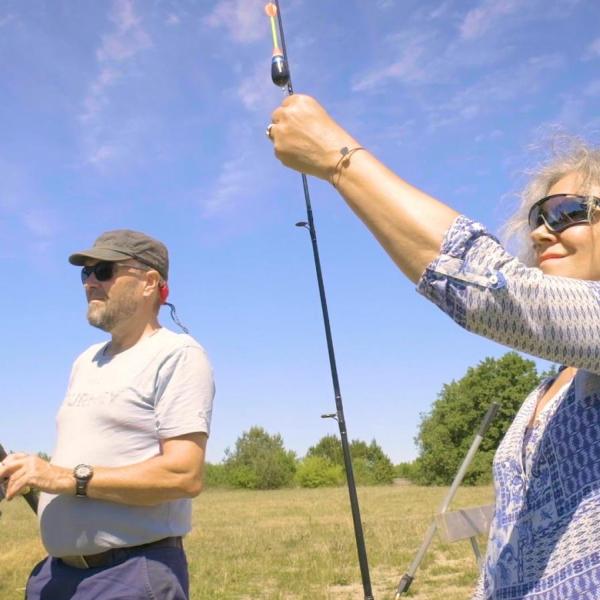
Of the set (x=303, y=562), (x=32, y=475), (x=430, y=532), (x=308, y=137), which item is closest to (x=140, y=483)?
(x=32, y=475)

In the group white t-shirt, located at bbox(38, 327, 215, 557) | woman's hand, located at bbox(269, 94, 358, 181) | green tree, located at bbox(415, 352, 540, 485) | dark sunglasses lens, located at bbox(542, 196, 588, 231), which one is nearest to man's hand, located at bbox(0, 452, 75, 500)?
white t-shirt, located at bbox(38, 327, 215, 557)

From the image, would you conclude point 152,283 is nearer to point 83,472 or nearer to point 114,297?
point 114,297

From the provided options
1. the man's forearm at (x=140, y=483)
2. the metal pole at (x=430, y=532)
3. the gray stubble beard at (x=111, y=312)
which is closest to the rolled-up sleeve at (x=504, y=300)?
the man's forearm at (x=140, y=483)

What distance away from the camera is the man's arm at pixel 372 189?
3.23 feet

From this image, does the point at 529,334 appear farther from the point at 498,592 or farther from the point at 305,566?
the point at 305,566

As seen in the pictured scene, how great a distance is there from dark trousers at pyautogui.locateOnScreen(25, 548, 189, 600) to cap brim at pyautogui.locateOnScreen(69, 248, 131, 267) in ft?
3.76

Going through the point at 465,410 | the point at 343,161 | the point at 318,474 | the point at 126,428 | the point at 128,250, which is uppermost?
the point at 465,410

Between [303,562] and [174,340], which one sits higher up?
[174,340]

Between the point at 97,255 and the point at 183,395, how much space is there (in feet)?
2.33

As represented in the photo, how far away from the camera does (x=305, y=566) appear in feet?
32.5

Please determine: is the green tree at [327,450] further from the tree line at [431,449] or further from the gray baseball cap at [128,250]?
the gray baseball cap at [128,250]

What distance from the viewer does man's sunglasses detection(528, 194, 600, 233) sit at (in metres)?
1.34

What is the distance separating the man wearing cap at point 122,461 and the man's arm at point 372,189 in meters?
1.63

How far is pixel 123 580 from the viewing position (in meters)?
2.41
